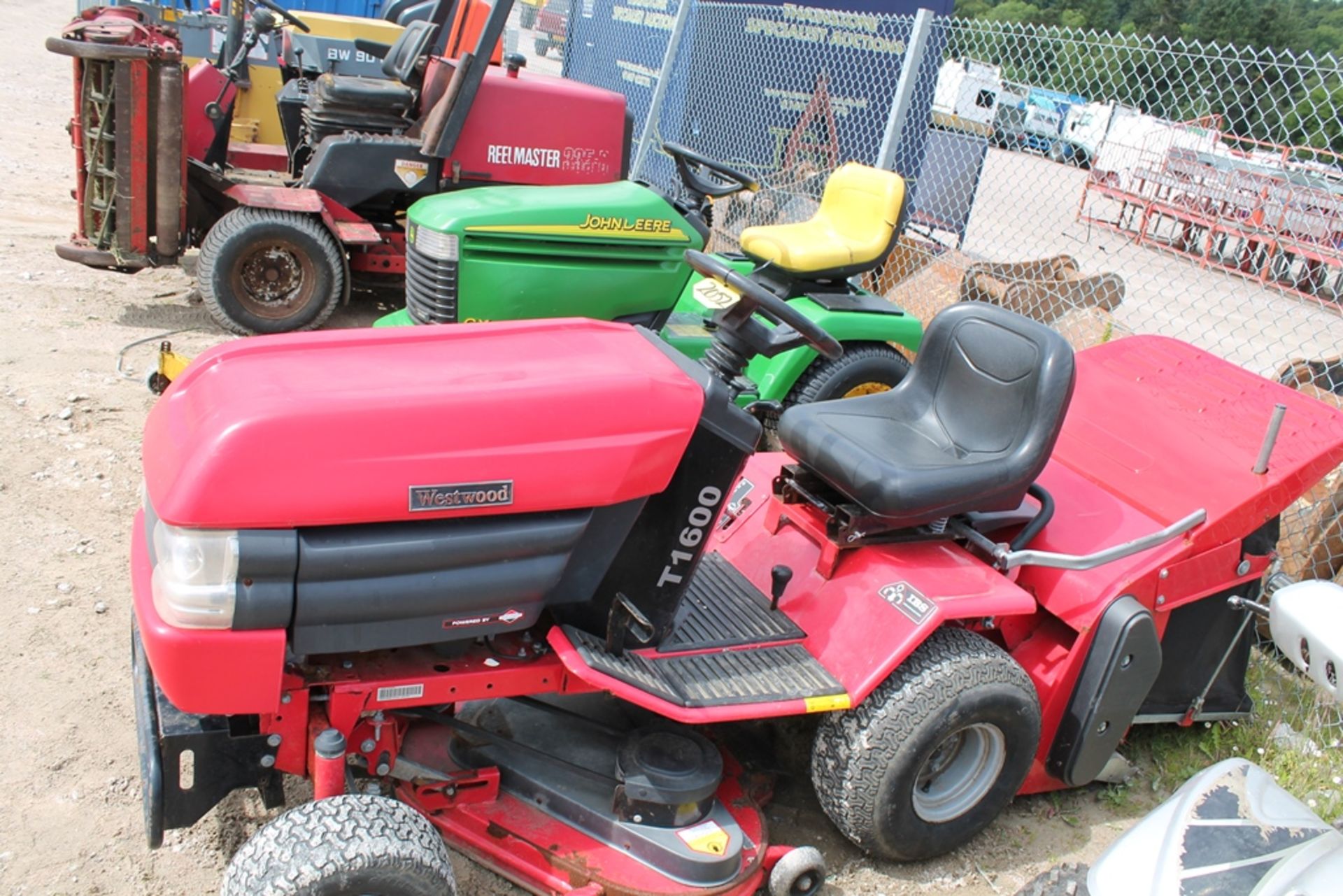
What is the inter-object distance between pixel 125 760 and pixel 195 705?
0.93 m

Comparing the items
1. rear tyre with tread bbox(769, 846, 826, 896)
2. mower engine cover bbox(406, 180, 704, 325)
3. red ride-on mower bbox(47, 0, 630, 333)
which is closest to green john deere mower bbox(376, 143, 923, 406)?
mower engine cover bbox(406, 180, 704, 325)

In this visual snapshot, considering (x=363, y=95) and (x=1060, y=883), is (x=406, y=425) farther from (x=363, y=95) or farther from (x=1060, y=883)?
(x=363, y=95)

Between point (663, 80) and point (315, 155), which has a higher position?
point (663, 80)

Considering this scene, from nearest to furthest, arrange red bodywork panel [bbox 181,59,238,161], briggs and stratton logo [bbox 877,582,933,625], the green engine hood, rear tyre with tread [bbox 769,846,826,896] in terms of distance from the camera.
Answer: rear tyre with tread [bbox 769,846,826,896]
briggs and stratton logo [bbox 877,582,933,625]
the green engine hood
red bodywork panel [bbox 181,59,238,161]

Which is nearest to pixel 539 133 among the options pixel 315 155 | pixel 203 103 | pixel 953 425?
pixel 315 155

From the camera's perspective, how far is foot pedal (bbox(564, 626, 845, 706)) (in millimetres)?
2396

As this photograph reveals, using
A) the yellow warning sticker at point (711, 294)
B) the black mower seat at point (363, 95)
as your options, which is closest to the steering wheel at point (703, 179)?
the yellow warning sticker at point (711, 294)

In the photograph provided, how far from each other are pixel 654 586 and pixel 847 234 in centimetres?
275

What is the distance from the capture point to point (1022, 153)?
7.45 m

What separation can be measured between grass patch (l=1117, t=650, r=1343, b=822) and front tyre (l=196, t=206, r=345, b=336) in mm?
4275

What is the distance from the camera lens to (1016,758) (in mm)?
2807

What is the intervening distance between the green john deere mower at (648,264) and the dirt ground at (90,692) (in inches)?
53.9

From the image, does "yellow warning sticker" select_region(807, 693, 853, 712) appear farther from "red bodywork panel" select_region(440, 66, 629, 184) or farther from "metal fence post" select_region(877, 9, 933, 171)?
"red bodywork panel" select_region(440, 66, 629, 184)

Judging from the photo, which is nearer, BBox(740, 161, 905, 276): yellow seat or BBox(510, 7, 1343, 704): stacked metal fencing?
BBox(740, 161, 905, 276): yellow seat
